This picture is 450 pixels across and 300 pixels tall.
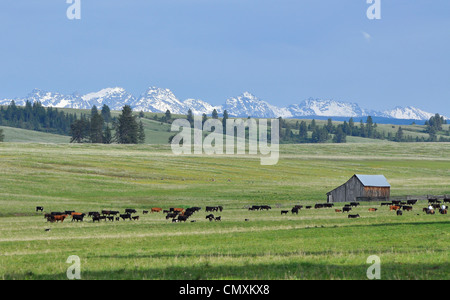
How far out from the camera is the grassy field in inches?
808

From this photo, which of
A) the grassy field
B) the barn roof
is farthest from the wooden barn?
the grassy field

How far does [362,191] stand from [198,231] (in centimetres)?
4450

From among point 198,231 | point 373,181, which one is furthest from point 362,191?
point 198,231

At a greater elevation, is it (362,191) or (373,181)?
(373,181)

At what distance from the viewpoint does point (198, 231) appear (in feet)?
135

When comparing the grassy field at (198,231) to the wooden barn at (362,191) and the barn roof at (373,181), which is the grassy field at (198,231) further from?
the barn roof at (373,181)

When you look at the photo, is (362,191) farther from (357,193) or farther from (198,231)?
(198,231)

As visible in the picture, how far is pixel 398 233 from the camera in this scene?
3462 centimetres

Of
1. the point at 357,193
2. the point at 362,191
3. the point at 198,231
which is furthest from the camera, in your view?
the point at 357,193

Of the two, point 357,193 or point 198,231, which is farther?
point 357,193

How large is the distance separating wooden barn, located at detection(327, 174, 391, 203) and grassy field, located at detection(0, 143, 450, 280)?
3.25 m

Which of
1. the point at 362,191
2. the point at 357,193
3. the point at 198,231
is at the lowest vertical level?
the point at 357,193

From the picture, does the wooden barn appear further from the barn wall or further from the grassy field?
the grassy field
